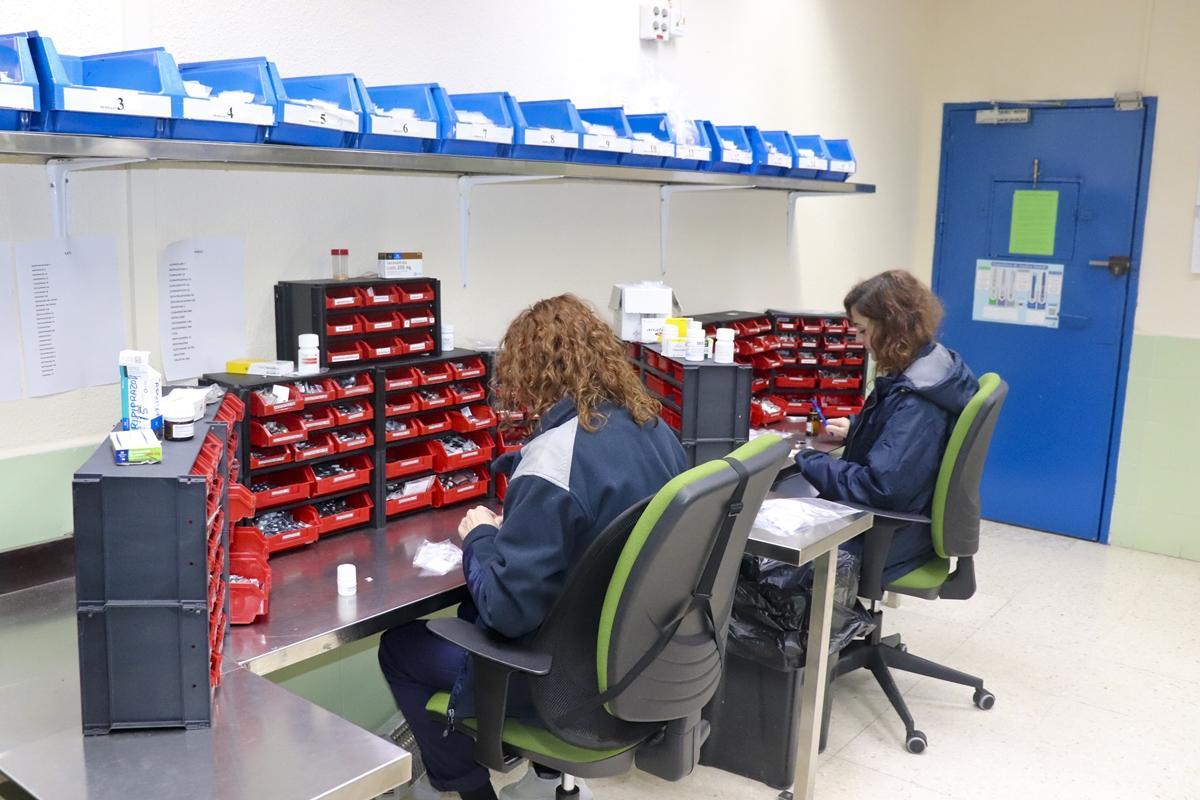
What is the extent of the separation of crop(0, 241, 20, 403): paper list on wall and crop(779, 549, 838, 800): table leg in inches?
67.3

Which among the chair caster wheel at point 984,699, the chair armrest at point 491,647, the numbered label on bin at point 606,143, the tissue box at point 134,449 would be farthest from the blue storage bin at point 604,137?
the chair caster wheel at point 984,699

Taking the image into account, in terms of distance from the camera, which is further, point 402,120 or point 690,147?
point 690,147

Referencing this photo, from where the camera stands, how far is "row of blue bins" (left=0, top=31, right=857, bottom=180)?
5.23ft

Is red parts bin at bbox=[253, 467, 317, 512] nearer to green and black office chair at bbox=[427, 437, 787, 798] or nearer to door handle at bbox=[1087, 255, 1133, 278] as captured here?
green and black office chair at bbox=[427, 437, 787, 798]

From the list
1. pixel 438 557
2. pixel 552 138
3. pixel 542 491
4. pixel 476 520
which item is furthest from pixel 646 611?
pixel 552 138

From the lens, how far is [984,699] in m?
3.09

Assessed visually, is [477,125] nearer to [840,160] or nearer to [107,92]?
[107,92]

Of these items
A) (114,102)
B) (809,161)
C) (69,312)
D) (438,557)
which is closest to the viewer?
(114,102)

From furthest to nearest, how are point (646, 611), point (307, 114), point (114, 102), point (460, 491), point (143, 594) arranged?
point (460, 491) → point (307, 114) → point (646, 611) → point (114, 102) → point (143, 594)

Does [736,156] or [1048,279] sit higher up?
[736,156]

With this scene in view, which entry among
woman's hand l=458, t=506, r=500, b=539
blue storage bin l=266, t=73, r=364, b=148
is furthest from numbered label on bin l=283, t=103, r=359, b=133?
woman's hand l=458, t=506, r=500, b=539

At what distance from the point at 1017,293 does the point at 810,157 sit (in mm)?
1788

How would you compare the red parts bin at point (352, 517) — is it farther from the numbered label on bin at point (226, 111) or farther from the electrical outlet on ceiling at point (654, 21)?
the electrical outlet on ceiling at point (654, 21)

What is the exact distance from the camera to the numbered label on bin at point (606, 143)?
257cm
